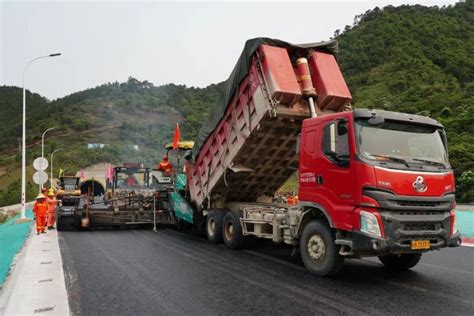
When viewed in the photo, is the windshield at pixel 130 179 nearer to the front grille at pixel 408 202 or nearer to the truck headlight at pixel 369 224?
the truck headlight at pixel 369 224

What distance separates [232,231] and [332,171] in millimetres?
3660

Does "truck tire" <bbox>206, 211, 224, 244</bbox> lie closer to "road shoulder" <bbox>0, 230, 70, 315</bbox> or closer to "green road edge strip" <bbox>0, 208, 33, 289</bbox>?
"road shoulder" <bbox>0, 230, 70, 315</bbox>

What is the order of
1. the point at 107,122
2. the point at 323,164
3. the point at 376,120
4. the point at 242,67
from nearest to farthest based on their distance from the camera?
the point at 376,120
the point at 323,164
the point at 242,67
the point at 107,122

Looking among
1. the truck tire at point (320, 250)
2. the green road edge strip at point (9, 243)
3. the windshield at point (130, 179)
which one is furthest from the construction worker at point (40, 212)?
the truck tire at point (320, 250)

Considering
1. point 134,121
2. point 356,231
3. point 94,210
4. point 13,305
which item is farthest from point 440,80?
point 134,121

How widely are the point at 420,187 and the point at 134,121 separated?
7118 centimetres

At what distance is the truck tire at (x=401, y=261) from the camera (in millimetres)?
6781

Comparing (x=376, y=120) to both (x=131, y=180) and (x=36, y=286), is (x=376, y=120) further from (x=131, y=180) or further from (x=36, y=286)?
(x=131, y=180)

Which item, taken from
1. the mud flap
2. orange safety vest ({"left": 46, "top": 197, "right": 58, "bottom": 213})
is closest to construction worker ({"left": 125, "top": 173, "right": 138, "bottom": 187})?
orange safety vest ({"left": 46, "top": 197, "right": 58, "bottom": 213})

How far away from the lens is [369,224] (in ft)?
18.0

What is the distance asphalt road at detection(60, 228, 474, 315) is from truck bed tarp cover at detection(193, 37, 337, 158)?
2.85 m

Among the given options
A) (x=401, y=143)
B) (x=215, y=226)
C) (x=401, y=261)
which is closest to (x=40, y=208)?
(x=215, y=226)

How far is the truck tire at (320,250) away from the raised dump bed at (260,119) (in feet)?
6.57

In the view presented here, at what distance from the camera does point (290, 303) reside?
5000 mm
